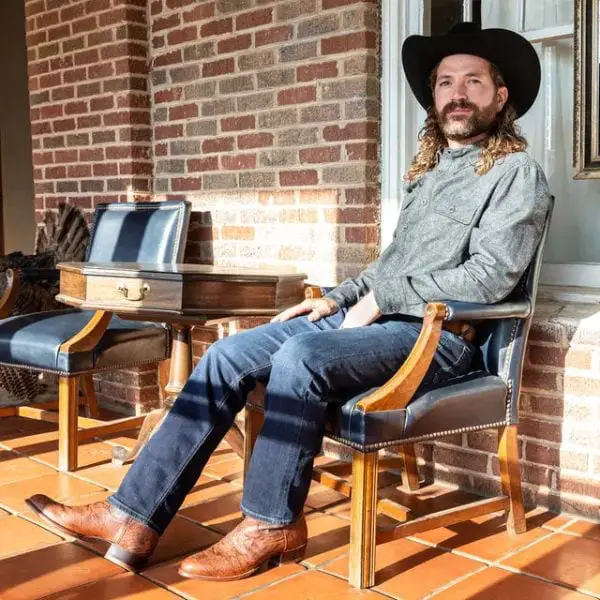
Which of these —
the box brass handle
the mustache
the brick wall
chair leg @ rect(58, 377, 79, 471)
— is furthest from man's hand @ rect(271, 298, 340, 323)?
chair leg @ rect(58, 377, 79, 471)

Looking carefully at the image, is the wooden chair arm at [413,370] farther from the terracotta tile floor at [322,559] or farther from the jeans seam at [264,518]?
the terracotta tile floor at [322,559]

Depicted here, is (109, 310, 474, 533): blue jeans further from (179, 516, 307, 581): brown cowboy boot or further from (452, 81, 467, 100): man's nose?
(452, 81, 467, 100): man's nose

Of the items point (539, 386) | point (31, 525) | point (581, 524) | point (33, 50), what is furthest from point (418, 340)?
point (33, 50)

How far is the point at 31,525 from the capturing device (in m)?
2.65

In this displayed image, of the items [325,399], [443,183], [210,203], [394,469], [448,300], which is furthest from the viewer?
[210,203]

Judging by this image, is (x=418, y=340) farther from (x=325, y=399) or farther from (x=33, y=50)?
(x=33, y=50)

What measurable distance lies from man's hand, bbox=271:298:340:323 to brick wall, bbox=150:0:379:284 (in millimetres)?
582

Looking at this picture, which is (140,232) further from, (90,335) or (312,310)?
(312,310)

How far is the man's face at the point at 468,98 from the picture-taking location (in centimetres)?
254

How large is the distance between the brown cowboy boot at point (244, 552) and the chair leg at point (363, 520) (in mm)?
164

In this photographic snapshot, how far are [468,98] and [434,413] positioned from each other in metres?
0.95

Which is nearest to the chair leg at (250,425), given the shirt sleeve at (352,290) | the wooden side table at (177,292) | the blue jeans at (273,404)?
the blue jeans at (273,404)

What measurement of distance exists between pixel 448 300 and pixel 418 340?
0.20 meters

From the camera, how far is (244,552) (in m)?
2.20
